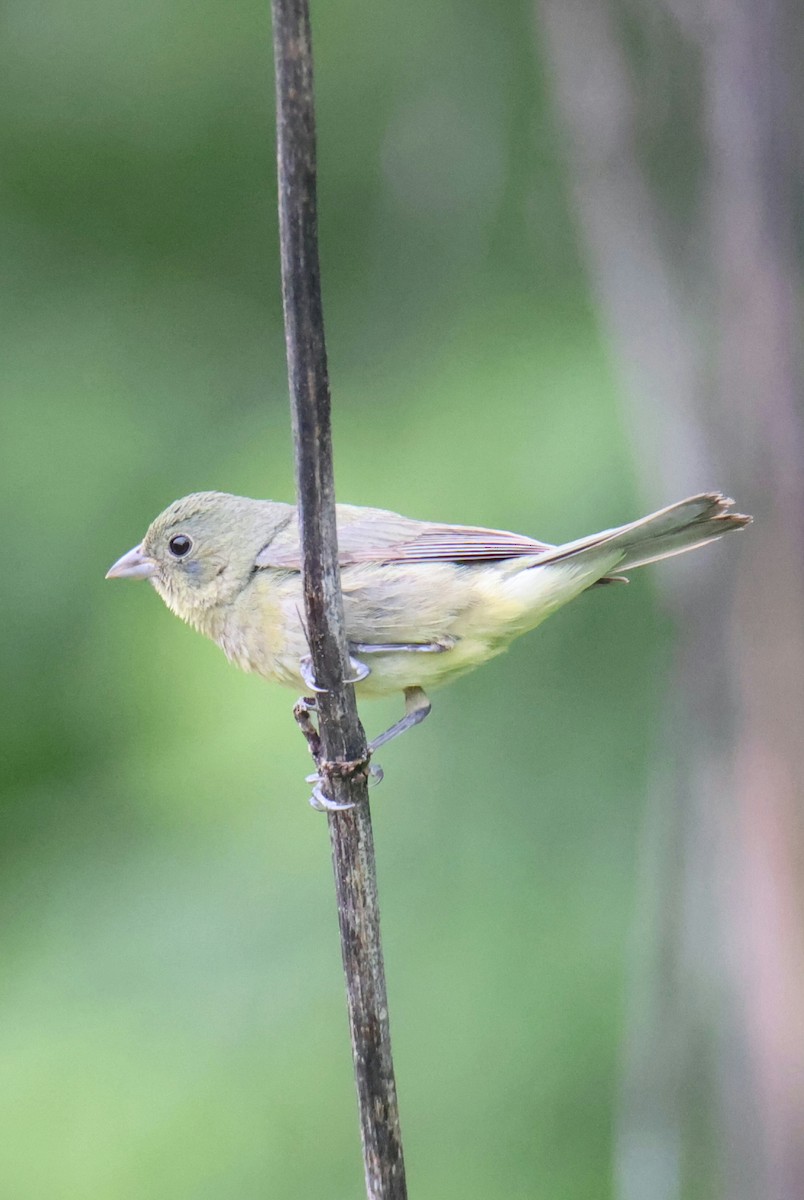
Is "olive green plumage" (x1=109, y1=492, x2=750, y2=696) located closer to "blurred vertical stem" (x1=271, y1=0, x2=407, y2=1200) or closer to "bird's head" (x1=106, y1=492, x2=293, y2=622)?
"bird's head" (x1=106, y1=492, x2=293, y2=622)

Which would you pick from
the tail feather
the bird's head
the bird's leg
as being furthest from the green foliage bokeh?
the tail feather

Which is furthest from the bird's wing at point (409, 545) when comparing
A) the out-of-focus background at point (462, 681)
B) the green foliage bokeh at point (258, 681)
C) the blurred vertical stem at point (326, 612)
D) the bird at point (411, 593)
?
the blurred vertical stem at point (326, 612)

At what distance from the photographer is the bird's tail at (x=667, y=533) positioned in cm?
322

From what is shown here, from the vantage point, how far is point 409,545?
3986 mm

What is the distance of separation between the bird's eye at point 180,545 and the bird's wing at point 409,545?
31 cm

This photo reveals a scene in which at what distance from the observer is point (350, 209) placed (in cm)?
650

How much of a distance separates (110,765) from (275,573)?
1651mm

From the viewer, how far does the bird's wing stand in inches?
153

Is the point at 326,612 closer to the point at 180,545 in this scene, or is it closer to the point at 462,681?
the point at 180,545

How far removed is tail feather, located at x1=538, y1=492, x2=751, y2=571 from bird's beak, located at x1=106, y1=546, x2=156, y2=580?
1315 mm

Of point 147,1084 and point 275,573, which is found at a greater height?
point 275,573

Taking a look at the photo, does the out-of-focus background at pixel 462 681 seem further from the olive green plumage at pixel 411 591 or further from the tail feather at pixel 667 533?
the olive green plumage at pixel 411 591

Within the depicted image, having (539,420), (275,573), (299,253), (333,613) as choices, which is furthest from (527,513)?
(299,253)

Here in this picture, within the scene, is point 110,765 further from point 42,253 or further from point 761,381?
point 761,381
